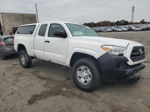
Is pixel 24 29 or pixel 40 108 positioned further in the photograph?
pixel 24 29

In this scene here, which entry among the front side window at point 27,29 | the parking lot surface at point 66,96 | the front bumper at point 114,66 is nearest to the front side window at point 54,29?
the front side window at point 27,29

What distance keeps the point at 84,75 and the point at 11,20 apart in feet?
107

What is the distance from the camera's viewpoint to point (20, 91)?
161 inches

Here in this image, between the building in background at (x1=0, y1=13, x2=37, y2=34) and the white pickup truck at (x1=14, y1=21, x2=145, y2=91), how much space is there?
89.4 feet

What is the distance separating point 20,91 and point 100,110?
2255mm

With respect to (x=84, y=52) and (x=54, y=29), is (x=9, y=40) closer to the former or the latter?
(x=54, y=29)

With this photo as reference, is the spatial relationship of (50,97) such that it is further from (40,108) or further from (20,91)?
(20,91)

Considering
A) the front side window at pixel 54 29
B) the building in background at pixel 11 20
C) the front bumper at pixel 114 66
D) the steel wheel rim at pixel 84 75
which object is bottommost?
the steel wheel rim at pixel 84 75

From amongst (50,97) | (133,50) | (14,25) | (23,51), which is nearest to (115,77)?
(133,50)

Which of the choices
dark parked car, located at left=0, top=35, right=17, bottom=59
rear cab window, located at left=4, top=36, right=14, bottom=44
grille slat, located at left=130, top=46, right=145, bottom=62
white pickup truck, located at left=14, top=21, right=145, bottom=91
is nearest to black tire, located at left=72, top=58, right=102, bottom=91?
white pickup truck, located at left=14, top=21, right=145, bottom=91

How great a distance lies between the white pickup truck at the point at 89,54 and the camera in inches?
135

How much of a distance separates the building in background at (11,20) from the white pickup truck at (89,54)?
1073 inches

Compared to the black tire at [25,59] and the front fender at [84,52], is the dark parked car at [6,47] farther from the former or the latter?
the front fender at [84,52]

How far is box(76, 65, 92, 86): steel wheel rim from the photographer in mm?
3834
